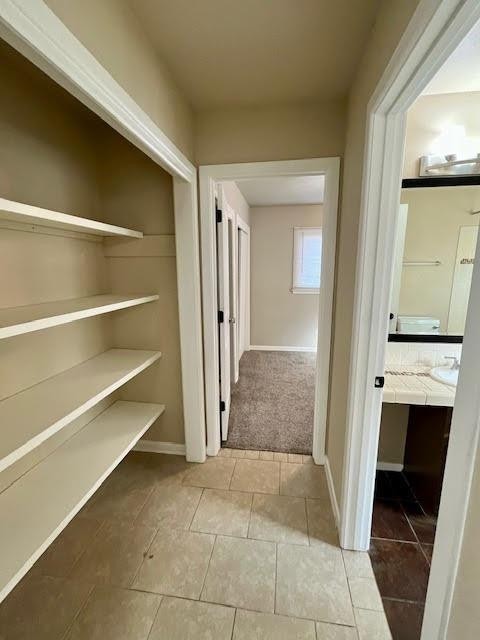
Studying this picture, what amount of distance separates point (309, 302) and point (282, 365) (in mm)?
1206

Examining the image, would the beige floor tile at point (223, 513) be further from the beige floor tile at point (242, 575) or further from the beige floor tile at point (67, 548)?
the beige floor tile at point (67, 548)

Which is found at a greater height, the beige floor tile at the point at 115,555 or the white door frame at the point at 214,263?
the white door frame at the point at 214,263

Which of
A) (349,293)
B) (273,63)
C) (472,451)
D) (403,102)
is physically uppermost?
(273,63)

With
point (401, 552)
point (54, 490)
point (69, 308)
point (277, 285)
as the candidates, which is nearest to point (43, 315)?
point (69, 308)

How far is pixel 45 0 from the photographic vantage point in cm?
69

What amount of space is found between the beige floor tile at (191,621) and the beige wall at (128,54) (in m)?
2.06

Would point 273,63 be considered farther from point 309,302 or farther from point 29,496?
point 309,302

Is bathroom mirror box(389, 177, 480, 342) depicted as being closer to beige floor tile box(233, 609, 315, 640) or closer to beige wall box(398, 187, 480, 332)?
beige wall box(398, 187, 480, 332)

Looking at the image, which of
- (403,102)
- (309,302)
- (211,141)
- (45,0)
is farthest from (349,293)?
(309,302)

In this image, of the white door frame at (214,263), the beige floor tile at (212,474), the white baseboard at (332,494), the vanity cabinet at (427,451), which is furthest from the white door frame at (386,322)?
the beige floor tile at (212,474)

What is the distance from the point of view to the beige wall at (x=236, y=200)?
2879 mm

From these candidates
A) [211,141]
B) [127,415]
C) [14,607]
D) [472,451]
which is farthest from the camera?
[127,415]

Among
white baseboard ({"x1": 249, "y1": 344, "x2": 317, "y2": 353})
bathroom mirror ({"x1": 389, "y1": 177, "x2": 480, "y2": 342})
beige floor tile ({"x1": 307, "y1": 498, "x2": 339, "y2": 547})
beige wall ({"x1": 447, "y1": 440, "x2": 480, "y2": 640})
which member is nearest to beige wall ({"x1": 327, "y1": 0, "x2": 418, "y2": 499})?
beige floor tile ({"x1": 307, "y1": 498, "x2": 339, "y2": 547})

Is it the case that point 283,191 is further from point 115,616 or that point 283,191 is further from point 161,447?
point 115,616
